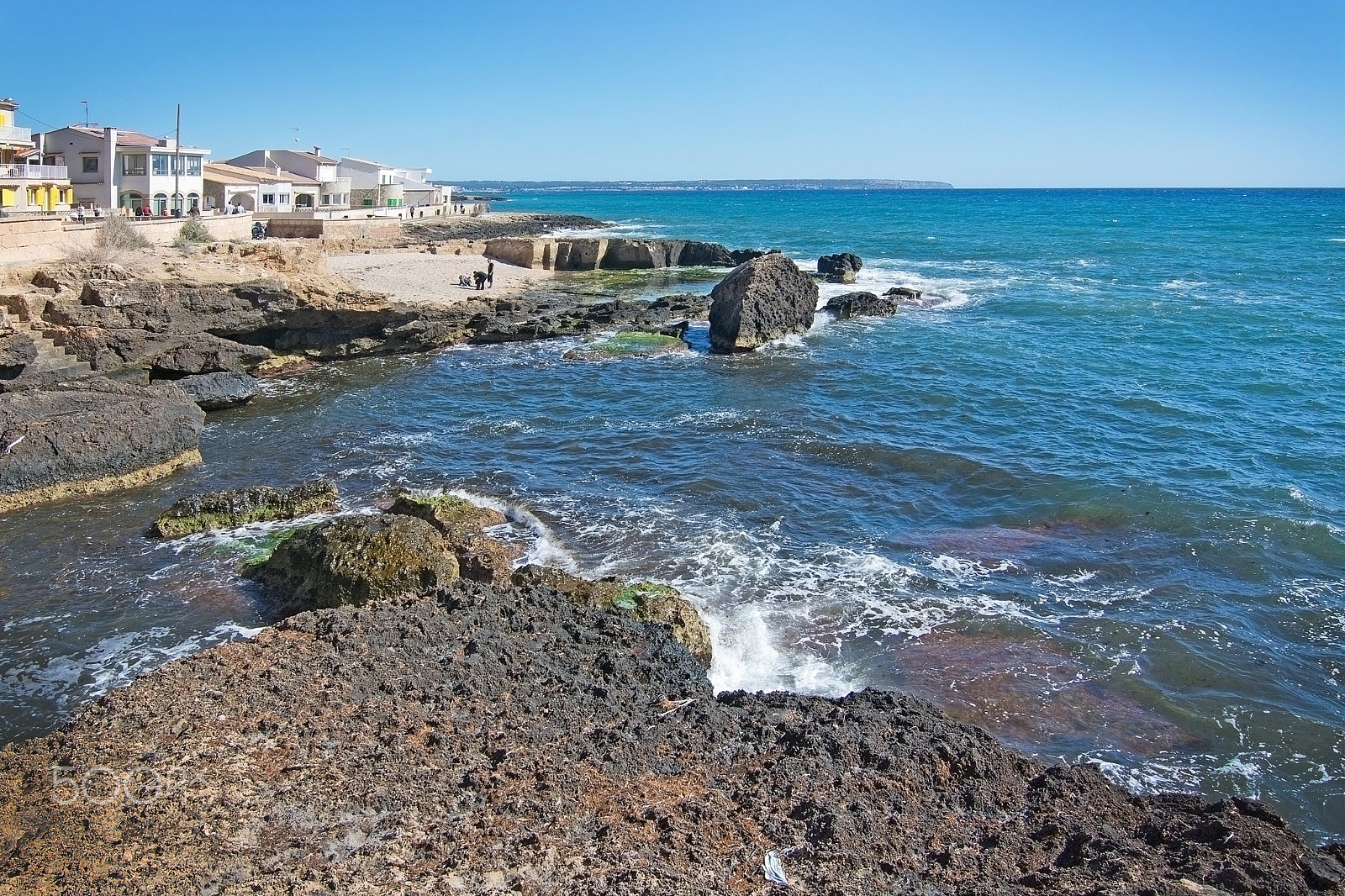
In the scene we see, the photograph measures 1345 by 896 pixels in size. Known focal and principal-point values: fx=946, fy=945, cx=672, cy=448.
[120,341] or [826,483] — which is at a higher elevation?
[120,341]

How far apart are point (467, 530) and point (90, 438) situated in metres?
8.41

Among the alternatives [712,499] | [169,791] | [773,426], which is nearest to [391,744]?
[169,791]

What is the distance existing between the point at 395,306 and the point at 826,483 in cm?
1845

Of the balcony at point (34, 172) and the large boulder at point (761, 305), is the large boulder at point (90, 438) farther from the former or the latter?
the balcony at point (34, 172)

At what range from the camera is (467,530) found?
16.8 m

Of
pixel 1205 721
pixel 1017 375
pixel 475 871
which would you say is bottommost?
pixel 1205 721

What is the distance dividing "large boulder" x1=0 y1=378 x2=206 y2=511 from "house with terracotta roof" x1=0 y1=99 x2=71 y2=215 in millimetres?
24892

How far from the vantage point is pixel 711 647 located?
1309 centimetres

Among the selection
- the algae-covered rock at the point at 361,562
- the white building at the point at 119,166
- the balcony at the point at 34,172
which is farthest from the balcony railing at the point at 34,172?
the algae-covered rock at the point at 361,562

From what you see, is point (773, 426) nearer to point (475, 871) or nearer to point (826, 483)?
point (826, 483)

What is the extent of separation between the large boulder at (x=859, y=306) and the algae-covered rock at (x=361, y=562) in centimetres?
3119

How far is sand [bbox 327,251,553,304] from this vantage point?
132ft

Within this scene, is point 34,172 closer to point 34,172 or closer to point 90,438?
point 34,172

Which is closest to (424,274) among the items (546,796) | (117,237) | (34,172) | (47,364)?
(117,237)
